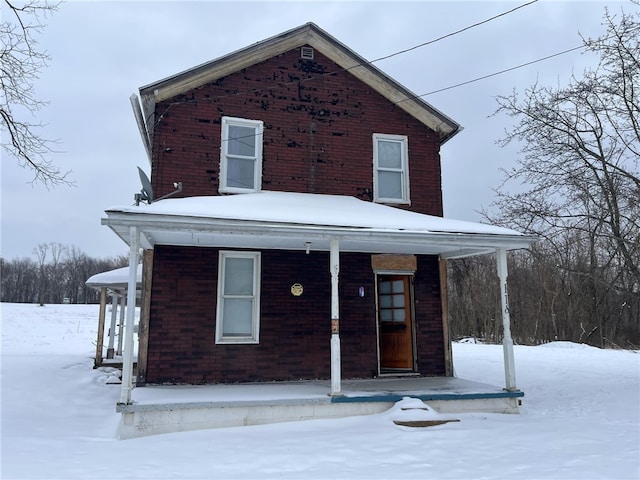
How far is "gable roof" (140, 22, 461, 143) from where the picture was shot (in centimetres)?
970

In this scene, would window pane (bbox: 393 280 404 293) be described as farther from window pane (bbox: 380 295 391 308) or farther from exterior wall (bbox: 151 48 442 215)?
exterior wall (bbox: 151 48 442 215)

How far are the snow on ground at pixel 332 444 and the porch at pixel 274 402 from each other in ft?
0.64

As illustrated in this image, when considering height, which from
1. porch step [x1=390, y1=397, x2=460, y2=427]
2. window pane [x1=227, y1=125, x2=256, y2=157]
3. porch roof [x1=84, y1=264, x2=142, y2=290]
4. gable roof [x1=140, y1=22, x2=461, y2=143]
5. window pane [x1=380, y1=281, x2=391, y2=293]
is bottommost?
porch step [x1=390, y1=397, x2=460, y2=427]

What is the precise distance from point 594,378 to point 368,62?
908 centimetres

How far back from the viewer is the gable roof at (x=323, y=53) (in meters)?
9.70

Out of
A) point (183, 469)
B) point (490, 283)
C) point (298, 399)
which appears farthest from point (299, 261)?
point (490, 283)

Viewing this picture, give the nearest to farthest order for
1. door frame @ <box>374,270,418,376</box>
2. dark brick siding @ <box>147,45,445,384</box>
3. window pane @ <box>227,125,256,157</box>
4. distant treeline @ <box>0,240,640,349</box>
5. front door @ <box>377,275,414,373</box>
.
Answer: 1. dark brick siding @ <box>147,45,445,384</box>
2. window pane @ <box>227,125,256,157</box>
3. door frame @ <box>374,270,418,376</box>
4. front door @ <box>377,275,414,373</box>
5. distant treeline @ <box>0,240,640,349</box>

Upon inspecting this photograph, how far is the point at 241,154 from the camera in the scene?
1013 cm

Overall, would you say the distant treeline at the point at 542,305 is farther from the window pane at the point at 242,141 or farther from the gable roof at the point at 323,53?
the window pane at the point at 242,141

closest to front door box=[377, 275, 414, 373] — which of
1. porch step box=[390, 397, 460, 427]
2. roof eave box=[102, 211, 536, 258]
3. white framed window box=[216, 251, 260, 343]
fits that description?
roof eave box=[102, 211, 536, 258]

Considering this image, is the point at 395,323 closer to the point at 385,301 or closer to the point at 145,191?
the point at 385,301

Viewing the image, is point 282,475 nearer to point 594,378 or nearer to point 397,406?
point 397,406

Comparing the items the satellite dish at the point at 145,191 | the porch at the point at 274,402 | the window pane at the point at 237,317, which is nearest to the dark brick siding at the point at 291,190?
the window pane at the point at 237,317

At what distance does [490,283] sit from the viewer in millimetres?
30922
